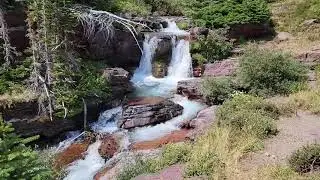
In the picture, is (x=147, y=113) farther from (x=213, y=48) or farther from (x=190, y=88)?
(x=213, y=48)

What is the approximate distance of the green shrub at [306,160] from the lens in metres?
11.4

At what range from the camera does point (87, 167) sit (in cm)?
1573

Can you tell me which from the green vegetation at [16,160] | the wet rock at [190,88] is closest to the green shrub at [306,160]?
the green vegetation at [16,160]

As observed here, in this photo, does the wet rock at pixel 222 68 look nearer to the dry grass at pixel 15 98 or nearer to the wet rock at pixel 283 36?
the wet rock at pixel 283 36

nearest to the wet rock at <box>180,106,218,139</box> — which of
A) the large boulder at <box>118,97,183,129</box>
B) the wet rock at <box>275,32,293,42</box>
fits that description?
the large boulder at <box>118,97,183,129</box>

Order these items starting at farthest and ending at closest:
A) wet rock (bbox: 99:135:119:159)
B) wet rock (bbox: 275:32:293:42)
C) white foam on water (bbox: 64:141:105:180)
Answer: wet rock (bbox: 275:32:293:42), wet rock (bbox: 99:135:119:159), white foam on water (bbox: 64:141:105:180)

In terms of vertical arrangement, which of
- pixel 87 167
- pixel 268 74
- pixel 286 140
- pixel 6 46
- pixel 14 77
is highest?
pixel 6 46

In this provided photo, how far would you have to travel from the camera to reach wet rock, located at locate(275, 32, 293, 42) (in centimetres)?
2572

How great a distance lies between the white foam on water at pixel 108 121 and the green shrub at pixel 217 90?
3.88 m

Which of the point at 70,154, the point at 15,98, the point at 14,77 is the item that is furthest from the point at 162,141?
the point at 14,77

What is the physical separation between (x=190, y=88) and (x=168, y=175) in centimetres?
979

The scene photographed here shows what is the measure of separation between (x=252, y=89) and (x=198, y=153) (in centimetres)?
763

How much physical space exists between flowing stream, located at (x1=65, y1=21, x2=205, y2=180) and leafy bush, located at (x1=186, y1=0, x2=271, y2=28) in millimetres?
1570

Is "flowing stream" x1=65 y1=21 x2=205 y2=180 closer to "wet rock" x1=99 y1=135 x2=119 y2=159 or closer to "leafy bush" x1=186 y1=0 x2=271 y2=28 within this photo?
"wet rock" x1=99 y1=135 x2=119 y2=159
